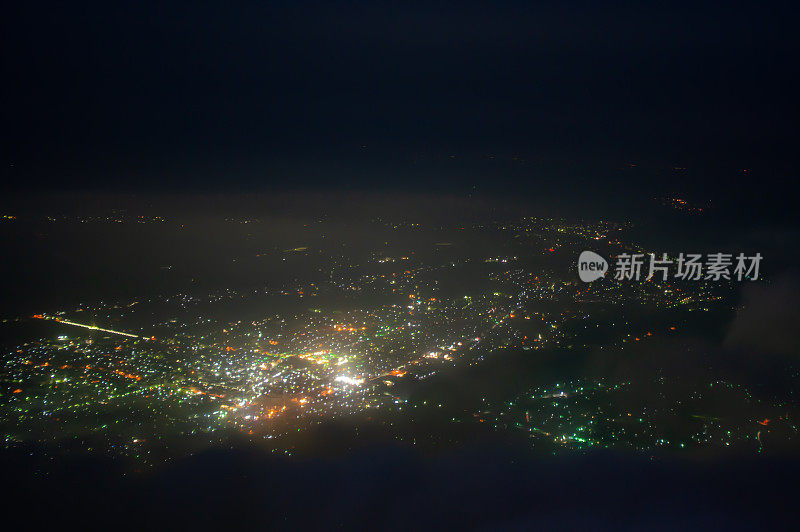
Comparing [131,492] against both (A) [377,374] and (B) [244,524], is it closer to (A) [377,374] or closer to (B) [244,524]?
(B) [244,524]

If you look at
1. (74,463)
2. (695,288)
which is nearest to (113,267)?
(74,463)

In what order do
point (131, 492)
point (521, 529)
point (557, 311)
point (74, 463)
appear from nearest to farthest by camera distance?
1. point (521, 529)
2. point (131, 492)
3. point (74, 463)
4. point (557, 311)

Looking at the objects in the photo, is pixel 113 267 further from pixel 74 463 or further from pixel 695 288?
pixel 695 288

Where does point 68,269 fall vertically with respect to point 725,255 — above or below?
below

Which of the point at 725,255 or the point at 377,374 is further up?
the point at 725,255

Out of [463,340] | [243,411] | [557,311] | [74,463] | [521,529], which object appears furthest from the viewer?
[557,311]

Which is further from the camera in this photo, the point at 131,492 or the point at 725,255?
the point at 725,255

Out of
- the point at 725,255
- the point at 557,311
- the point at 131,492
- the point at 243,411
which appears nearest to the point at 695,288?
the point at 725,255

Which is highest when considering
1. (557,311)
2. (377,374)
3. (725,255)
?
(725,255)

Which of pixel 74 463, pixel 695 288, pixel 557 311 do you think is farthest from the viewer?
pixel 695 288
